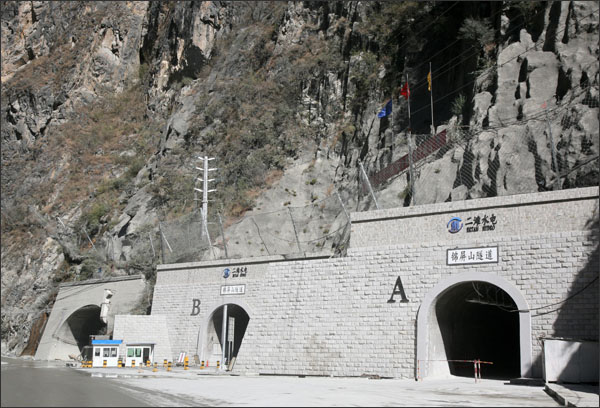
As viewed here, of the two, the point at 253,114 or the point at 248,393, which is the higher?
the point at 253,114

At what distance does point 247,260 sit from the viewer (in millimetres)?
24000

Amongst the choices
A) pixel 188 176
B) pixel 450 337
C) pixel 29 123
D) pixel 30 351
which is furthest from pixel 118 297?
pixel 29 123

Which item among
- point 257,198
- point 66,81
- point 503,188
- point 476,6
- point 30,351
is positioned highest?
point 66,81

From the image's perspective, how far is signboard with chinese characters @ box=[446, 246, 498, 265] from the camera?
17.7m

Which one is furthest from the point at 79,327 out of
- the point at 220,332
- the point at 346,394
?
the point at 346,394

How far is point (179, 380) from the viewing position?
55.2ft

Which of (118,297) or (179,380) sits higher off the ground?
(118,297)

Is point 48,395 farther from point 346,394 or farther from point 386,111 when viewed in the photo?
point 386,111

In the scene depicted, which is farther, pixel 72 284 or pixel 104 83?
pixel 104 83

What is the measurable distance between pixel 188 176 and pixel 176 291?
13973mm

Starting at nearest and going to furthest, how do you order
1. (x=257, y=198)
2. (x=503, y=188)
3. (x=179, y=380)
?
(x=179, y=380), (x=503, y=188), (x=257, y=198)

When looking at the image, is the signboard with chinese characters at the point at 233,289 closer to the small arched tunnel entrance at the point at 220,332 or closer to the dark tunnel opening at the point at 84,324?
the small arched tunnel entrance at the point at 220,332

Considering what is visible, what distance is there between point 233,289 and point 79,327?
1257 centimetres

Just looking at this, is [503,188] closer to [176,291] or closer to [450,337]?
[450,337]
